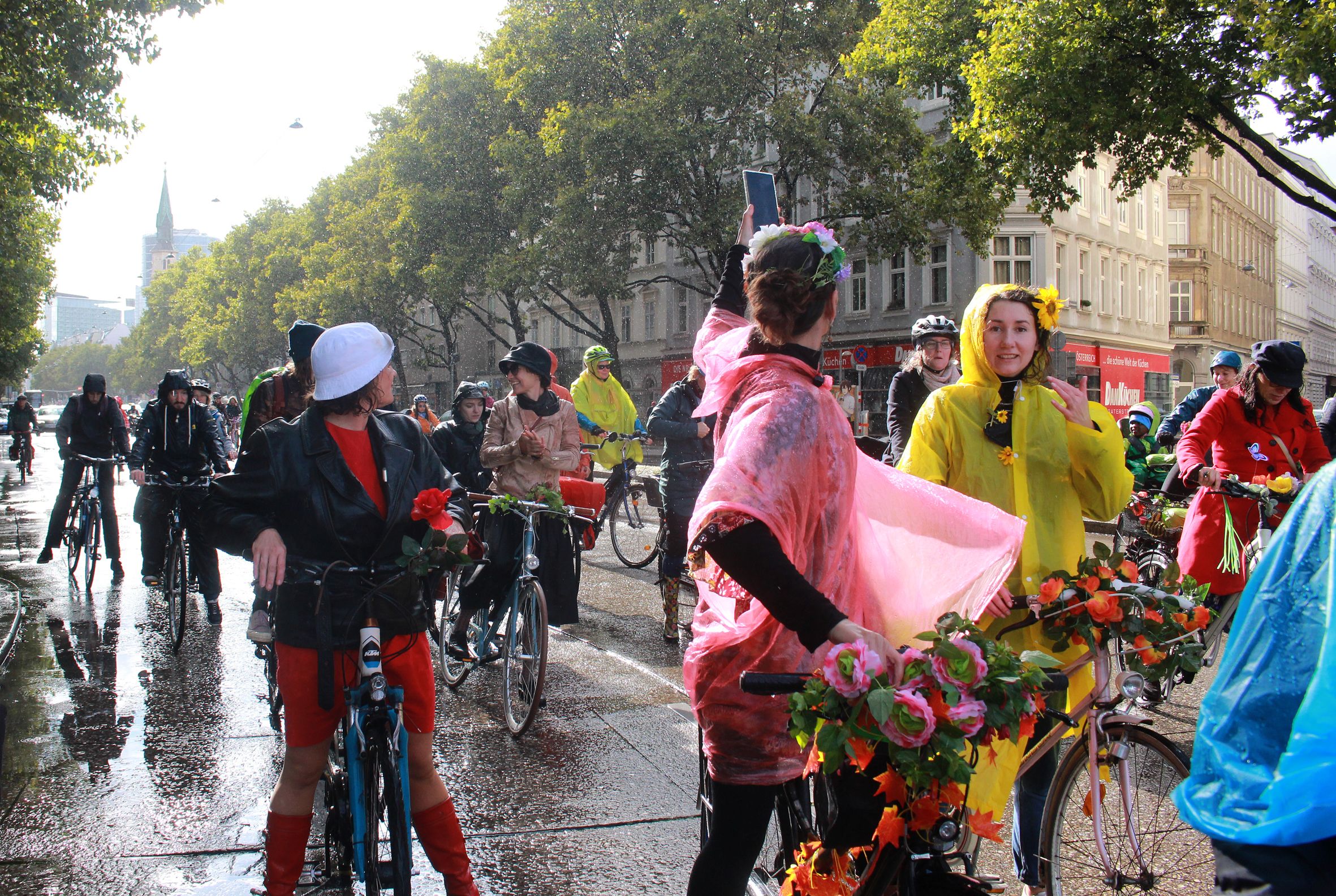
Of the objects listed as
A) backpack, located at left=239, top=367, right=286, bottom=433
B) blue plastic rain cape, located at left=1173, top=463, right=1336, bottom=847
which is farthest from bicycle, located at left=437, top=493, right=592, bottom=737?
blue plastic rain cape, located at left=1173, top=463, right=1336, bottom=847

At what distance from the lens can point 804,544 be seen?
2.09 metres

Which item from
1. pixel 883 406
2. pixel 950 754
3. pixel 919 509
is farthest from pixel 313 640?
pixel 883 406

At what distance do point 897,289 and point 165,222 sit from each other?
155188 mm

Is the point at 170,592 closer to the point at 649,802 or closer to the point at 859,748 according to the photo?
the point at 649,802

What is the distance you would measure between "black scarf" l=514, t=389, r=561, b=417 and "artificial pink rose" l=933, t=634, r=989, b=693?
472 cm

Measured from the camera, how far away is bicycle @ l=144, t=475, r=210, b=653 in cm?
730

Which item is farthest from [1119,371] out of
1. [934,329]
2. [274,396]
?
[274,396]

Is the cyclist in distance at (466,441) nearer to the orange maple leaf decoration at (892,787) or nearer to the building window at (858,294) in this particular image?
the orange maple leaf decoration at (892,787)

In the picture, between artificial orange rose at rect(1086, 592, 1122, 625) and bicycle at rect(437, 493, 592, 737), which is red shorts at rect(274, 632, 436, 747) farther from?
bicycle at rect(437, 493, 592, 737)

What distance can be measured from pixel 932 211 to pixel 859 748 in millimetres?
23243

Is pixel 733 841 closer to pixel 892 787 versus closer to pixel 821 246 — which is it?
pixel 892 787

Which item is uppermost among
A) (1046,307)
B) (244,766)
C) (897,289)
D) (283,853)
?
(897,289)

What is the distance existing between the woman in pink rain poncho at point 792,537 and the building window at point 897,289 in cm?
3396

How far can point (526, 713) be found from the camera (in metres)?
5.34
